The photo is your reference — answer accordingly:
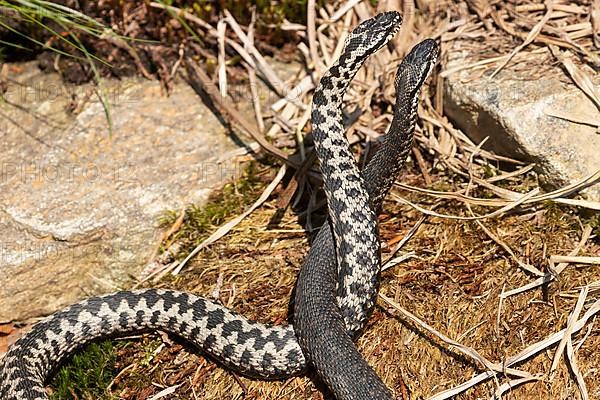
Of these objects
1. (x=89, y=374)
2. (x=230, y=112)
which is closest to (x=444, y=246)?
(x=230, y=112)

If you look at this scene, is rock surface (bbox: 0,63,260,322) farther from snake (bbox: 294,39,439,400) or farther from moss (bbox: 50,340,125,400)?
snake (bbox: 294,39,439,400)

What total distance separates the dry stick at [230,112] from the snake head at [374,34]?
1.28 metres

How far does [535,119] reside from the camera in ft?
20.7

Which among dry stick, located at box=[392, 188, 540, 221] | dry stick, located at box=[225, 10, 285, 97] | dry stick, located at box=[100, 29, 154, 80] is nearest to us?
dry stick, located at box=[392, 188, 540, 221]

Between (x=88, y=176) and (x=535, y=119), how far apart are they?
405cm

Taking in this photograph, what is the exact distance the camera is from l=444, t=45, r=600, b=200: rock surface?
20.1 ft

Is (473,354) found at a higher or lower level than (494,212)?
lower

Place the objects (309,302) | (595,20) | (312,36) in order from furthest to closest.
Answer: (312,36)
(595,20)
(309,302)

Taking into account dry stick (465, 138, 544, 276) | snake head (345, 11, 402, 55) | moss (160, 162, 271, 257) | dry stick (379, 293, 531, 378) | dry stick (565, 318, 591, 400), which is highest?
snake head (345, 11, 402, 55)

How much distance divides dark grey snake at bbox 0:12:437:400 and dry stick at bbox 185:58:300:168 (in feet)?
2.74

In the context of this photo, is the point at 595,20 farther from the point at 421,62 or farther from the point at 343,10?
the point at 343,10

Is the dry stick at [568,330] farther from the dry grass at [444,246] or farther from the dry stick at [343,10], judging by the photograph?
the dry stick at [343,10]

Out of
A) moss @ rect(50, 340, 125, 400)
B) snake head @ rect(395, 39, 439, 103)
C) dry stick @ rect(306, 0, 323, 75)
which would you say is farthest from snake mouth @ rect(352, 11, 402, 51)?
moss @ rect(50, 340, 125, 400)

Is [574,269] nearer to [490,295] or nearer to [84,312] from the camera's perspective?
[490,295]
